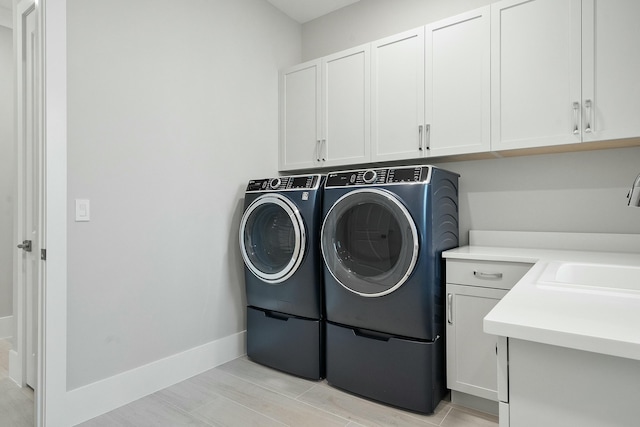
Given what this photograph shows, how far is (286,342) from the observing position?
2451 mm

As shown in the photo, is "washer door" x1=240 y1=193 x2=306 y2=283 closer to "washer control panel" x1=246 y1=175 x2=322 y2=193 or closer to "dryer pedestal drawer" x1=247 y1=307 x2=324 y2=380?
"washer control panel" x1=246 y1=175 x2=322 y2=193

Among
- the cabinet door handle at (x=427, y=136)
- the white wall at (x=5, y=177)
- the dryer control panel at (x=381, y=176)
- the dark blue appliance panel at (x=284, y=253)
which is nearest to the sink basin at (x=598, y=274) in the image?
the dryer control panel at (x=381, y=176)

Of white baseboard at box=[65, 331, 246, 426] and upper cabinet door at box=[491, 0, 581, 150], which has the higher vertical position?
upper cabinet door at box=[491, 0, 581, 150]

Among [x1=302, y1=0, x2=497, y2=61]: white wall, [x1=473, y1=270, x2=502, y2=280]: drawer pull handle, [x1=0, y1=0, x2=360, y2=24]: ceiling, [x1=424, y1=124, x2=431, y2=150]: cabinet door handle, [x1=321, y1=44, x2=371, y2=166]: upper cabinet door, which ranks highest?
[x1=0, y1=0, x2=360, y2=24]: ceiling

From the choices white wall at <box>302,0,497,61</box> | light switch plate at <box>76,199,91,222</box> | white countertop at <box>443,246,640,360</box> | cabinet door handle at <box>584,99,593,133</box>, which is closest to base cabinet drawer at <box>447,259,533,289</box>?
cabinet door handle at <box>584,99,593,133</box>

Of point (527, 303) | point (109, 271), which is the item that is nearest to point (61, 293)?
point (109, 271)

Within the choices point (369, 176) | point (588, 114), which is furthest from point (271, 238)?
point (588, 114)

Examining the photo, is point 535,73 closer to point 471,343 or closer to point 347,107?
point 347,107

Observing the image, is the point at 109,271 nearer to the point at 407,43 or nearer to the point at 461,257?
the point at 461,257

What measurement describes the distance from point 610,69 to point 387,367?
6.23 ft

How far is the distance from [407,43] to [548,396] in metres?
2.28

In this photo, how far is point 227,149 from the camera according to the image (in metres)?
2.71

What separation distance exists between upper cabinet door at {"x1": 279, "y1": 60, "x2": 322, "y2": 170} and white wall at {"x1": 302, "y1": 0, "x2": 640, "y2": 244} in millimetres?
669

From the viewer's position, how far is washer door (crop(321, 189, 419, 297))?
198 cm
